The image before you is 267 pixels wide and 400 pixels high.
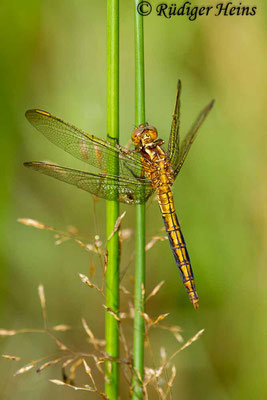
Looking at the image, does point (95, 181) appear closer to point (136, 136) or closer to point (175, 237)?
point (136, 136)

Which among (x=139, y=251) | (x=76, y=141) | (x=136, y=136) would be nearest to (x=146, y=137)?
(x=136, y=136)

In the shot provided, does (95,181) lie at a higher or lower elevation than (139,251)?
higher

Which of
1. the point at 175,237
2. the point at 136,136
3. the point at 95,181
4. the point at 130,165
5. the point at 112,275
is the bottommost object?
the point at 112,275

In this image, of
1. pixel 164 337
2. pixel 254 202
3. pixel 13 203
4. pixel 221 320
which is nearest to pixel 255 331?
pixel 221 320

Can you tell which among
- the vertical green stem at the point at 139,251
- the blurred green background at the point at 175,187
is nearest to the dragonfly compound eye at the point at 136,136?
the vertical green stem at the point at 139,251

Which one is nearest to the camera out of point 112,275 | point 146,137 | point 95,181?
point 112,275

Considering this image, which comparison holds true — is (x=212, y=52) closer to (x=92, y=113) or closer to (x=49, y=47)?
(x=92, y=113)

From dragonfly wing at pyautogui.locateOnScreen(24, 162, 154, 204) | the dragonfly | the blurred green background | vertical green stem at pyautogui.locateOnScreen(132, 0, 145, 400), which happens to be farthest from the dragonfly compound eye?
the blurred green background

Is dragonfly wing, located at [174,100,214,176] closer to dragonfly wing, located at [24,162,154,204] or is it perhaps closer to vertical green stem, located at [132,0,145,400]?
dragonfly wing, located at [24,162,154,204]
